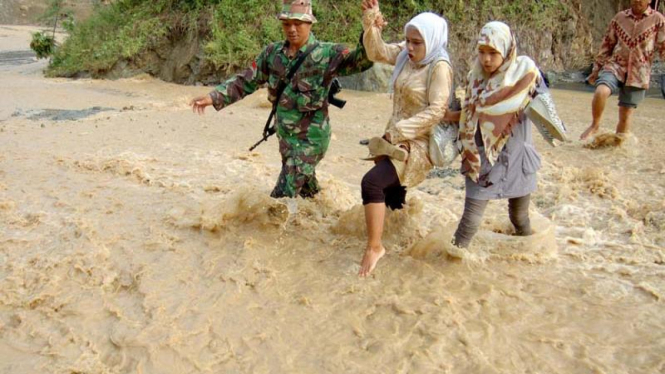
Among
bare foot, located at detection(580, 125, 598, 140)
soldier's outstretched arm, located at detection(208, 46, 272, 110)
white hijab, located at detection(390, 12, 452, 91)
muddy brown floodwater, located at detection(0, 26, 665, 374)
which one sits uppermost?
white hijab, located at detection(390, 12, 452, 91)

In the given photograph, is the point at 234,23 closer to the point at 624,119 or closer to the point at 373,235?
the point at 624,119

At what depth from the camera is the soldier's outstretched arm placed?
14.1 feet

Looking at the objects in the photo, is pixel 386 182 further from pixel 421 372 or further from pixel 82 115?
pixel 82 115

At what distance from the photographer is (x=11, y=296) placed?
11.4 feet

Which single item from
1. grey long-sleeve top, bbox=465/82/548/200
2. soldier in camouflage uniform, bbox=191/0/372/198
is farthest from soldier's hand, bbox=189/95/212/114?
grey long-sleeve top, bbox=465/82/548/200

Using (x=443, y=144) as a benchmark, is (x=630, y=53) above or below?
above

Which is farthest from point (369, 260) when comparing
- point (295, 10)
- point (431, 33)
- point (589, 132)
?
point (589, 132)

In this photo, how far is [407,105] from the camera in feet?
11.9

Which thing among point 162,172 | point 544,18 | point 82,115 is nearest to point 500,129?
point 162,172

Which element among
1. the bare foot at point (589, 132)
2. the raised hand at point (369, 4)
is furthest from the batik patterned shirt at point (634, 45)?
the raised hand at point (369, 4)

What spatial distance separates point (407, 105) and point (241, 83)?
1.37 meters

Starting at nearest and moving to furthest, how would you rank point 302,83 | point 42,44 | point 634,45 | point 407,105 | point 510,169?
point 510,169 < point 407,105 < point 302,83 < point 634,45 < point 42,44

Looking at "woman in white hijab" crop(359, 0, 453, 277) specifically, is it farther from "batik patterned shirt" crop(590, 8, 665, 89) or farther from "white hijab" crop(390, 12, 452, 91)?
"batik patterned shirt" crop(590, 8, 665, 89)

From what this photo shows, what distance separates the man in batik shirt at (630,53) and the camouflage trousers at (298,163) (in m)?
3.91
